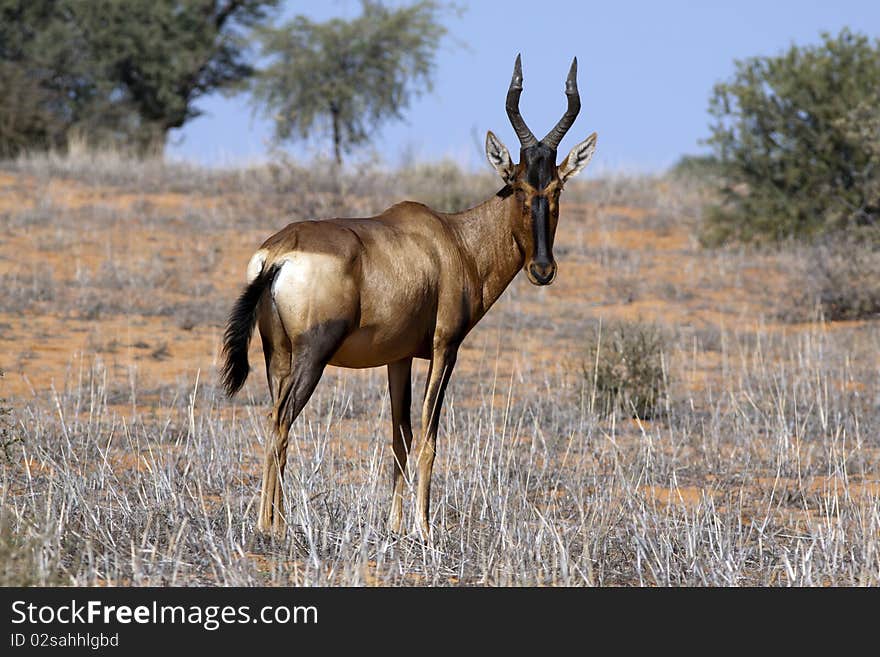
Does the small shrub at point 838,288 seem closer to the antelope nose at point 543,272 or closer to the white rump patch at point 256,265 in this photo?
the antelope nose at point 543,272

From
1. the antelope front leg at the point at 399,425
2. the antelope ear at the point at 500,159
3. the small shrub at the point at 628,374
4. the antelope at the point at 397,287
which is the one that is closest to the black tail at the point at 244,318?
the antelope at the point at 397,287

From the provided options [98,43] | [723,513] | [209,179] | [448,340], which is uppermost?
[98,43]

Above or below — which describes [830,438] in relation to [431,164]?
below

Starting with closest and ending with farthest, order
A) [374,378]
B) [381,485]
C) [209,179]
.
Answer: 1. [381,485]
2. [374,378]
3. [209,179]

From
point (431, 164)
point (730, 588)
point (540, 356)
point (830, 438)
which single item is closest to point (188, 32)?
point (431, 164)

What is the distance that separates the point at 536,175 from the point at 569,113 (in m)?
0.47

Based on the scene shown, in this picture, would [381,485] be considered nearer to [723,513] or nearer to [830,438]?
[723,513]

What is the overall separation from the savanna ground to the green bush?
117 cm

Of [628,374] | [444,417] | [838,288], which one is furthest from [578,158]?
[838,288]

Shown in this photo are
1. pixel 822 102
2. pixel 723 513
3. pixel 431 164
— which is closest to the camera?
pixel 723 513

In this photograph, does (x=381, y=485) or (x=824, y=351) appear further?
(x=824, y=351)

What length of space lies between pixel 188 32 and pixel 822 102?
764 inches

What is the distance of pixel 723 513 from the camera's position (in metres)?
7.36

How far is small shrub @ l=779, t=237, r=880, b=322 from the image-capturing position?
50.3 ft
